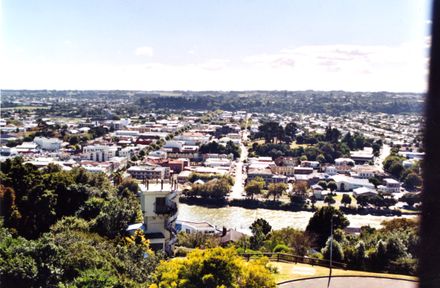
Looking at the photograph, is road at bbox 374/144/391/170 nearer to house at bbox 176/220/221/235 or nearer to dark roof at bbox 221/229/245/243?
house at bbox 176/220/221/235

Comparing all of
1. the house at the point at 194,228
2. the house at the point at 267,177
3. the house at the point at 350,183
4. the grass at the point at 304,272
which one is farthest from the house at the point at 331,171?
the grass at the point at 304,272

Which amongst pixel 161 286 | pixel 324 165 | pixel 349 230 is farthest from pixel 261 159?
pixel 161 286

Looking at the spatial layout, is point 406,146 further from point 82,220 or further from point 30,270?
point 30,270

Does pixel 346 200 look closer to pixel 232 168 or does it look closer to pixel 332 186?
pixel 332 186

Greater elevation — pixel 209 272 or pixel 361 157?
pixel 209 272

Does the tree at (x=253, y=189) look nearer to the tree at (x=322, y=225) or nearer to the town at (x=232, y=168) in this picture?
the town at (x=232, y=168)

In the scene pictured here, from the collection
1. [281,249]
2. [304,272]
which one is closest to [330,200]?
[281,249]
